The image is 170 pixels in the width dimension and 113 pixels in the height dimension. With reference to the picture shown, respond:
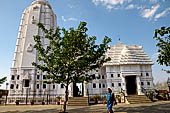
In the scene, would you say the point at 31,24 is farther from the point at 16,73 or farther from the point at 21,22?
the point at 16,73

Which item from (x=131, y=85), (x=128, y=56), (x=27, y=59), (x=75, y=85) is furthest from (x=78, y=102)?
(x=27, y=59)

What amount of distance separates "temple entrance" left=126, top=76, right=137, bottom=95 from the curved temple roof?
3.25m

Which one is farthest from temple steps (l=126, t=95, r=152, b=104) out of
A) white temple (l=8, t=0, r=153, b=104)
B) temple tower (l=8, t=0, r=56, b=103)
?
temple tower (l=8, t=0, r=56, b=103)

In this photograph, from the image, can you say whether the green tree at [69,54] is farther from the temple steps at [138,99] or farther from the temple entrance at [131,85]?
the temple entrance at [131,85]

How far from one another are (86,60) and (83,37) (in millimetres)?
2252

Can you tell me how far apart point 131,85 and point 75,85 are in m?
11.0

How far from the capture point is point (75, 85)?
23.8 meters

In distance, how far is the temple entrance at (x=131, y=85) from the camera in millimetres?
24694

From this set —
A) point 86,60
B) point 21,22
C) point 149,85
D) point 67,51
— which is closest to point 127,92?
point 149,85

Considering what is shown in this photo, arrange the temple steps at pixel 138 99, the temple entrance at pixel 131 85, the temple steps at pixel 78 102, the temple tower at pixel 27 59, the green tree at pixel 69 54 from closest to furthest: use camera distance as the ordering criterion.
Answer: the green tree at pixel 69 54 → the temple steps at pixel 78 102 → the temple steps at pixel 138 99 → the temple entrance at pixel 131 85 → the temple tower at pixel 27 59

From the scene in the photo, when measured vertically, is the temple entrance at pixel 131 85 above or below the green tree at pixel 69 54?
below

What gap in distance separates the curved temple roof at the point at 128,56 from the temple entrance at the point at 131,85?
10.7 feet

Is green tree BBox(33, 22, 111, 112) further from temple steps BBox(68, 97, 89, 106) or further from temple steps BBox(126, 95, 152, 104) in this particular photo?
temple steps BBox(126, 95, 152, 104)

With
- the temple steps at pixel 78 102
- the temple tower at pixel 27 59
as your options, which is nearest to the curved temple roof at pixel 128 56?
the temple steps at pixel 78 102
